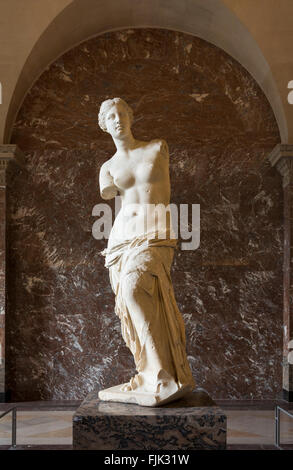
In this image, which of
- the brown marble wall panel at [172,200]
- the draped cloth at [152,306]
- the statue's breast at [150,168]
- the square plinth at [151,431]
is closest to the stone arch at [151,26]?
the brown marble wall panel at [172,200]

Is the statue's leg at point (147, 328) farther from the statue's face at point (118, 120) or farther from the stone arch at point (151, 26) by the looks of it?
the stone arch at point (151, 26)

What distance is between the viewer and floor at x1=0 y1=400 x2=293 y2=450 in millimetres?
4991

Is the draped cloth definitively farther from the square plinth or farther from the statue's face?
the statue's face

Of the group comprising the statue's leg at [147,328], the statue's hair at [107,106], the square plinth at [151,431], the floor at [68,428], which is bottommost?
the floor at [68,428]

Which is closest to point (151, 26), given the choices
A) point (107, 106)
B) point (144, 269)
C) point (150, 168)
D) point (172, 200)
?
point (172, 200)

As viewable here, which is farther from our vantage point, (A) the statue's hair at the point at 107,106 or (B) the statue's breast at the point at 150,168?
(A) the statue's hair at the point at 107,106

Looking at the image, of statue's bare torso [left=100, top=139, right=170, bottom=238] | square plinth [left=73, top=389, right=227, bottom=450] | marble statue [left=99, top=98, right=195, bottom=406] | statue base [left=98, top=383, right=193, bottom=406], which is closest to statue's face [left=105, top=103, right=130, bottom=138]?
marble statue [left=99, top=98, right=195, bottom=406]

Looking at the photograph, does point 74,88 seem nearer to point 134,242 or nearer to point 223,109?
point 223,109

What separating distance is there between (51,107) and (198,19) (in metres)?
2.43

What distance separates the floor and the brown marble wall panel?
1.07m

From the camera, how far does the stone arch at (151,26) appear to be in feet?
25.6

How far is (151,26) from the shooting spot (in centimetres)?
853
